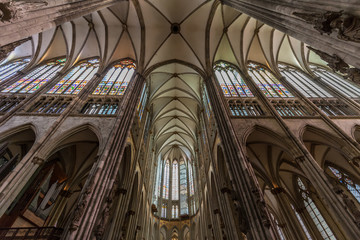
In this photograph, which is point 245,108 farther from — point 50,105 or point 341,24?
point 50,105

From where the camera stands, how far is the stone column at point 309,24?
3414 millimetres

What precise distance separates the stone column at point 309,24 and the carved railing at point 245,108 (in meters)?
5.09

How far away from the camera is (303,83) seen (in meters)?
12.6

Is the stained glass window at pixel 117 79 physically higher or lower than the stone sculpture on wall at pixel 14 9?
higher

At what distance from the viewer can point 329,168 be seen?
36.2 feet

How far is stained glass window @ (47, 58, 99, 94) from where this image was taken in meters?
10.6

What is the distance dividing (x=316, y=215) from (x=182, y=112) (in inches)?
563

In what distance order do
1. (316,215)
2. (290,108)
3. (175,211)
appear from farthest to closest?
(175,211), (316,215), (290,108)

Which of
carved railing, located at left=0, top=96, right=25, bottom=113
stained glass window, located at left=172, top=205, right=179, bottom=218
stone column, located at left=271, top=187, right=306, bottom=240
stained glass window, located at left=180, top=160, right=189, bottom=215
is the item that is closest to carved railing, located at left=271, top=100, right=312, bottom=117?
stone column, located at left=271, top=187, right=306, bottom=240

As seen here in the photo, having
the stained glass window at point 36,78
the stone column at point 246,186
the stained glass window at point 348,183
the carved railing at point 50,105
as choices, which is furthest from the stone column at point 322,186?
the stained glass window at point 36,78

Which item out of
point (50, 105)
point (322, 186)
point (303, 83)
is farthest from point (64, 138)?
point (303, 83)

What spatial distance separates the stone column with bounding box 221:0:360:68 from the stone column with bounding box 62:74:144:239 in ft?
24.5

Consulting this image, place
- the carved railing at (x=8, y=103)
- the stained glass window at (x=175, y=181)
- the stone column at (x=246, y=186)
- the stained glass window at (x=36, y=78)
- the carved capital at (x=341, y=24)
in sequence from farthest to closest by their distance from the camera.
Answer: the stained glass window at (x=175, y=181) → the stained glass window at (x=36, y=78) → the carved railing at (x=8, y=103) → the stone column at (x=246, y=186) → the carved capital at (x=341, y=24)

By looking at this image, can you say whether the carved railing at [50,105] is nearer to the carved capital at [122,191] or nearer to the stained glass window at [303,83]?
the carved capital at [122,191]
